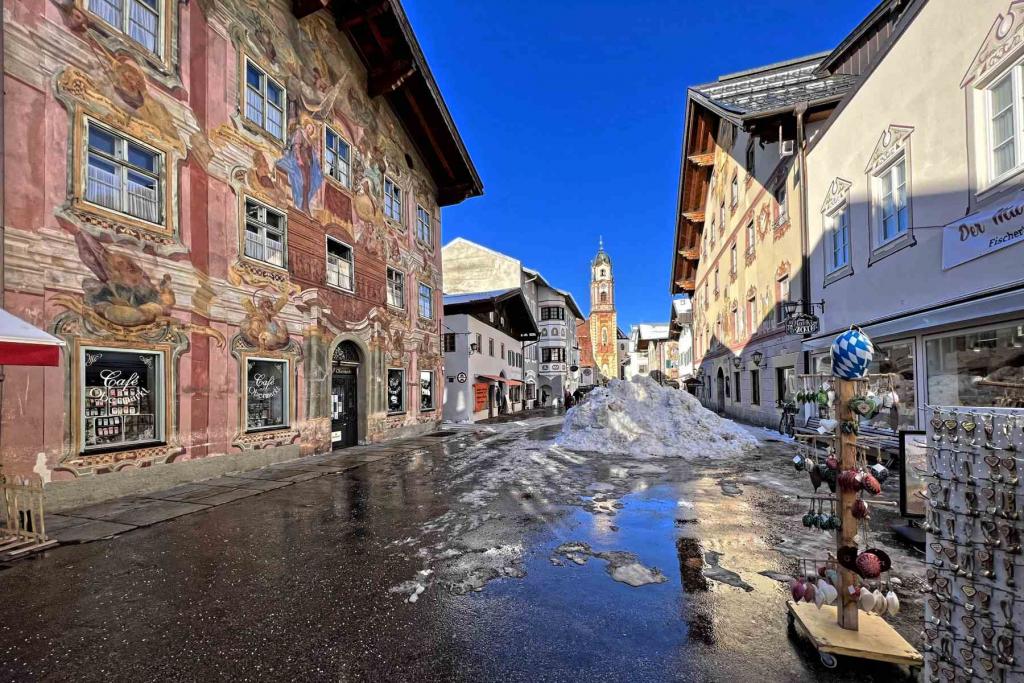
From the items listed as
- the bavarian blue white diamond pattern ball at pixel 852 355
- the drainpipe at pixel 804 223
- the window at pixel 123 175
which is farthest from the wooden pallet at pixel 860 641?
the drainpipe at pixel 804 223

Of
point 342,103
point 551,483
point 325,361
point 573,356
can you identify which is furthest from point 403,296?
point 573,356

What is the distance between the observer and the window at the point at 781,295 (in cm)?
1600

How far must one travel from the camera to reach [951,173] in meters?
8.05

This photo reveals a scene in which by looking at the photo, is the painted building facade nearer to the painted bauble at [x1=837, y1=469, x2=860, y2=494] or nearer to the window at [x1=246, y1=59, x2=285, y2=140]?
the window at [x1=246, y1=59, x2=285, y2=140]

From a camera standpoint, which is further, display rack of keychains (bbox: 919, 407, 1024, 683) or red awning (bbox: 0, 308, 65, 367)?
red awning (bbox: 0, 308, 65, 367)

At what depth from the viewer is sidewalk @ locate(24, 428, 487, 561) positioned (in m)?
6.33

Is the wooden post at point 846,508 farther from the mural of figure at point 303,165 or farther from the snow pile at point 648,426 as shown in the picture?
the mural of figure at point 303,165

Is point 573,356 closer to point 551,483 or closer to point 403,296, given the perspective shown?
point 403,296

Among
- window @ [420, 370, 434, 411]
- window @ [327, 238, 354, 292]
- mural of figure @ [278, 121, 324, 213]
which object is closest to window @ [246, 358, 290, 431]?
window @ [327, 238, 354, 292]

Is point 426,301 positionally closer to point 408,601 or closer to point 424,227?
point 424,227

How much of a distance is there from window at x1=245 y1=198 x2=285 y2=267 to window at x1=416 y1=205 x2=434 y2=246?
8200mm

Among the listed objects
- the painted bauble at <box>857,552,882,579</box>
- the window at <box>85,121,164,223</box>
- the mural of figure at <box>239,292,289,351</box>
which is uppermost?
the window at <box>85,121,164,223</box>

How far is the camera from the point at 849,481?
3.25m

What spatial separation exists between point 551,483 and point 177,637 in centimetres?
654
